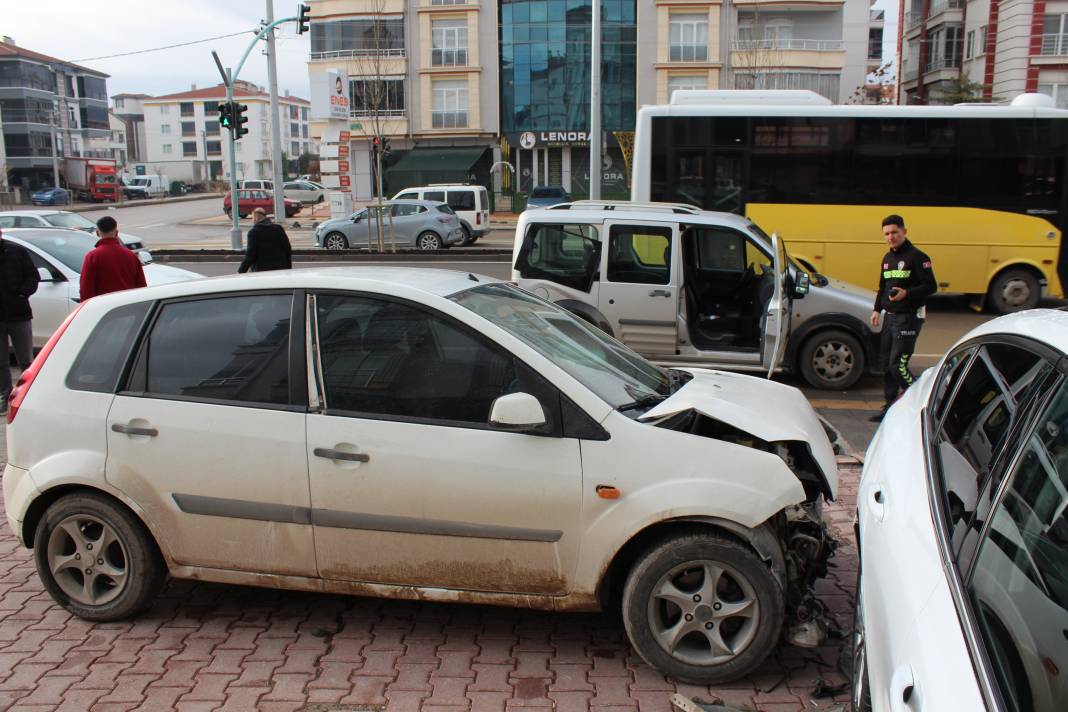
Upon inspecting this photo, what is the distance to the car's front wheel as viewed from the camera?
11.4 feet

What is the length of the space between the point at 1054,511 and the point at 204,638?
3417 millimetres

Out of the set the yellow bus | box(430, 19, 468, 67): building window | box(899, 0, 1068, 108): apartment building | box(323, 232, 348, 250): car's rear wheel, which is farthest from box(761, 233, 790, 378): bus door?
box(430, 19, 468, 67): building window

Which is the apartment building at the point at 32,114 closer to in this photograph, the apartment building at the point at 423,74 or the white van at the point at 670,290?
the apartment building at the point at 423,74

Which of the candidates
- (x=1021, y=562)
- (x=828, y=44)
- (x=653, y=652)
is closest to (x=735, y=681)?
(x=653, y=652)

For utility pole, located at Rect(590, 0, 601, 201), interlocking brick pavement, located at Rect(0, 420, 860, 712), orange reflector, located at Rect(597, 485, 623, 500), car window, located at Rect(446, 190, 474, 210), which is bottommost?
interlocking brick pavement, located at Rect(0, 420, 860, 712)

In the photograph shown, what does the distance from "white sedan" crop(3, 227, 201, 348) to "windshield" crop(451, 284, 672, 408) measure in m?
6.98

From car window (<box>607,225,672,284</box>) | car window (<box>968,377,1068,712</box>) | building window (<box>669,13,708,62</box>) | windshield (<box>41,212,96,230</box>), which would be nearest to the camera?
car window (<box>968,377,1068,712</box>)

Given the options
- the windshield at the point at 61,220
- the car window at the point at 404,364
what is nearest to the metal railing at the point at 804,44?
the windshield at the point at 61,220

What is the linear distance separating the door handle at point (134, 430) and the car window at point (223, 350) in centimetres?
17

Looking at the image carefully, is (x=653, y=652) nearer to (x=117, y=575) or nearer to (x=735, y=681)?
(x=735, y=681)

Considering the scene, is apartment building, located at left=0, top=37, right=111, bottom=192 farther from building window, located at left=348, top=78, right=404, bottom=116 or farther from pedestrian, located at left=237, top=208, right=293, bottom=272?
pedestrian, located at left=237, top=208, right=293, bottom=272

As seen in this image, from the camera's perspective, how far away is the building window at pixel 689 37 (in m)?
47.7

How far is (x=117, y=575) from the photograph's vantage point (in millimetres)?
4105

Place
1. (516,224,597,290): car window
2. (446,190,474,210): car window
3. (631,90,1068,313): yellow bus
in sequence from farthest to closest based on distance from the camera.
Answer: (446,190,474,210): car window, (631,90,1068,313): yellow bus, (516,224,597,290): car window
